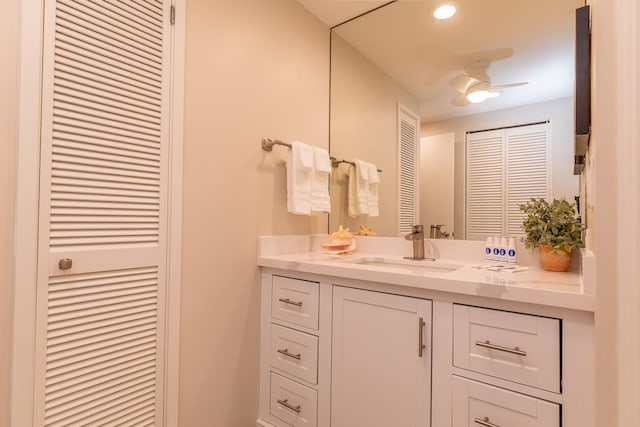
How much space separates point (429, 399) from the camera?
3.54ft

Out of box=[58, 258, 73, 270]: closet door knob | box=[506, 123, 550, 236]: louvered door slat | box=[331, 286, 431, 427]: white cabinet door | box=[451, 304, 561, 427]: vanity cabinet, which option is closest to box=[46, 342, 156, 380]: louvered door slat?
box=[58, 258, 73, 270]: closet door knob

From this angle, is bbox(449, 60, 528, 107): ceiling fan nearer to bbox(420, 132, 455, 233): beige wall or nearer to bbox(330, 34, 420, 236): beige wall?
bbox(420, 132, 455, 233): beige wall

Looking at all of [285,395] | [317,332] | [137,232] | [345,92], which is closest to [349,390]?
[317,332]

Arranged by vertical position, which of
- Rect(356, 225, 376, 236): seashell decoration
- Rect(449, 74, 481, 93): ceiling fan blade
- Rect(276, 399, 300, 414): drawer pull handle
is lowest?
Rect(276, 399, 300, 414): drawer pull handle

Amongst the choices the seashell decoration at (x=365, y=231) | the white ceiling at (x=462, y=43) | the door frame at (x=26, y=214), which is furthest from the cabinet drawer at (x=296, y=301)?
the white ceiling at (x=462, y=43)

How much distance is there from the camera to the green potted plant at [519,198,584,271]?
1.22 meters

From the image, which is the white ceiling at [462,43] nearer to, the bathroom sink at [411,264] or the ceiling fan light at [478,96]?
the ceiling fan light at [478,96]

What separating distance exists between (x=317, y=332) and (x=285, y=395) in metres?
0.39

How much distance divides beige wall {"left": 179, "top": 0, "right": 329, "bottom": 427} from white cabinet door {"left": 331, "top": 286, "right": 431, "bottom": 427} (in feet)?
1.65

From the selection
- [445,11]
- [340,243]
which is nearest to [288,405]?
[340,243]

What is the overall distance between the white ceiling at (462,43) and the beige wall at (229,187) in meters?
0.51

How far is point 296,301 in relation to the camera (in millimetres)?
1495

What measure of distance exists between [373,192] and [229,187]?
2.97 feet

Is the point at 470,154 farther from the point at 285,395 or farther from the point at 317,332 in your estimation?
the point at 285,395
